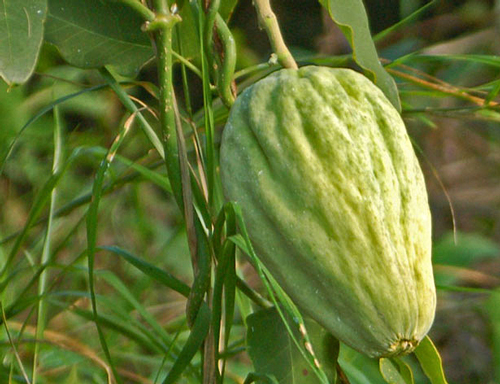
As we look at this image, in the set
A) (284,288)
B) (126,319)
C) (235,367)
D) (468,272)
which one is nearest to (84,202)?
(126,319)

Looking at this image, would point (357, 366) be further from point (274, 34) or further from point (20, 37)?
point (20, 37)

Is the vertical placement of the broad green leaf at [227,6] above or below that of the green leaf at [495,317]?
above

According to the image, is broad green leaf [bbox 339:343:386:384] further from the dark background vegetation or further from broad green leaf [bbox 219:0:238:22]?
broad green leaf [bbox 219:0:238:22]

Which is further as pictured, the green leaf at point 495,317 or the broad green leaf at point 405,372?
the green leaf at point 495,317

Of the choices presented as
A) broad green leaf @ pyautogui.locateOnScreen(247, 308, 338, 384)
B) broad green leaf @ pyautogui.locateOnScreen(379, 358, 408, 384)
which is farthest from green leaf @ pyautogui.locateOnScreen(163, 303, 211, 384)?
broad green leaf @ pyautogui.locateOnScreen(379, 358, 408, 384)

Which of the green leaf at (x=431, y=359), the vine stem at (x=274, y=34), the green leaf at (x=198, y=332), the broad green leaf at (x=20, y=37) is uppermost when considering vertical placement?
the broad green leaf at (x=20, y=37)

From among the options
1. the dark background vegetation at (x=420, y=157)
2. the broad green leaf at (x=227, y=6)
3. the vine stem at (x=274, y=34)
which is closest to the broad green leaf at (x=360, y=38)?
the vine stem at (x=274, y=34)

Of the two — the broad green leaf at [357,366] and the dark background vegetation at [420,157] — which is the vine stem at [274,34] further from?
the dark background vegetation at [420,157]
